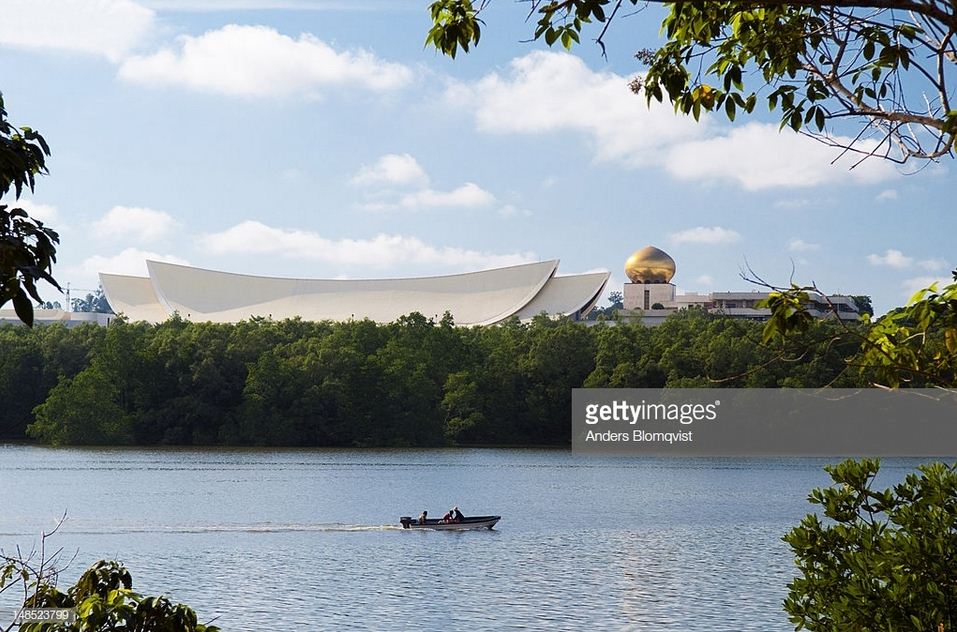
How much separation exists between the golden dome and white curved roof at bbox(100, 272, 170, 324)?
27.7 metres

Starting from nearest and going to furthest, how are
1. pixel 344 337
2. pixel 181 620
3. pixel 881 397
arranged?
pixel 181 620, pixel 881 397, pixel 344 337

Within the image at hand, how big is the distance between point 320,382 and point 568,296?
28.7 metres

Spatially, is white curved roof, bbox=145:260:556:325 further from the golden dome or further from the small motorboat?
the small motorboat

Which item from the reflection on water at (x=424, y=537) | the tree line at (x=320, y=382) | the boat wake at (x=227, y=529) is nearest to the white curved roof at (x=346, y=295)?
the tree line at (x=320, y=382)

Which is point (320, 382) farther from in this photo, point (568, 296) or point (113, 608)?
point (113, 608)

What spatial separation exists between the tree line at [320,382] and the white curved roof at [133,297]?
2773 centimetres

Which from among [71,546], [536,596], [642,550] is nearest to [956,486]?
[536,596]

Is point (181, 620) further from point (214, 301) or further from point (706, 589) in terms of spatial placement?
point (214, 301)

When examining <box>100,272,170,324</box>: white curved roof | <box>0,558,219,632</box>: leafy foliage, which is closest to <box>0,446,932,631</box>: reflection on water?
<box>0,558,219,632</box>: leafy foliage

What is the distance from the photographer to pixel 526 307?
2667 inches

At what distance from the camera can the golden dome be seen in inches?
2569

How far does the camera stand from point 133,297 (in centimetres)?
7319

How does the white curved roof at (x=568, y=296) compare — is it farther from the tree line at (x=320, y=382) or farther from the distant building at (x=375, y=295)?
the tree line at (x=320, y=382)

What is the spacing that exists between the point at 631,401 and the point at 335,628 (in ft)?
102
